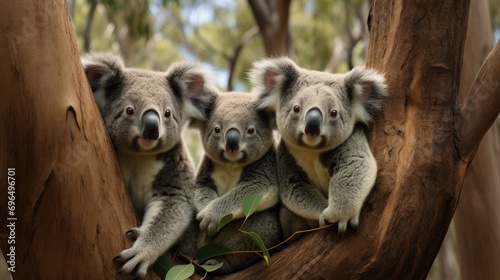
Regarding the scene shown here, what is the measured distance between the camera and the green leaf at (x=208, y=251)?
11.6 feet

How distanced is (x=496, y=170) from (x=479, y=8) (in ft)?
5.09

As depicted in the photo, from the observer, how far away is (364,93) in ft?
11.8

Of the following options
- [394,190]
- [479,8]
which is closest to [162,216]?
[394,190]

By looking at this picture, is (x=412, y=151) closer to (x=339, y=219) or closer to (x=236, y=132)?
(x=339, y=219)

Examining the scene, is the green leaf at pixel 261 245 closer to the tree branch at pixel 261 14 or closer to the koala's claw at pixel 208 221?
the koala's claw at pixel 208 221

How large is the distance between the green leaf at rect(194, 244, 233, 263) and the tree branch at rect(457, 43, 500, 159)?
57.3 inches

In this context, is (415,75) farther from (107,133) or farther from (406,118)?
(107,133)

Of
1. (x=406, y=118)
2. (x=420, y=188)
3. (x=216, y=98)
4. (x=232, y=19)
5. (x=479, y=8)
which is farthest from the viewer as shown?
(x=232, y=19)

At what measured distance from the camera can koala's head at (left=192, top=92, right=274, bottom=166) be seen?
3734mm

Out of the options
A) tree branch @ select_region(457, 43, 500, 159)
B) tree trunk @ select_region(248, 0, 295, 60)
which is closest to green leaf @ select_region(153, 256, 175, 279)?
tree branch @ select_region(457, 43, 500, 159)

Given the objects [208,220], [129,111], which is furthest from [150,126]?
[208,220]

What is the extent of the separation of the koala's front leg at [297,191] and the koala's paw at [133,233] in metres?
0.89

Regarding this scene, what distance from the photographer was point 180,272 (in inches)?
126

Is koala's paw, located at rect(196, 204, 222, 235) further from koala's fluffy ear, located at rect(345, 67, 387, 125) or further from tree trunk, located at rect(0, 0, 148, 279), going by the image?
koala's fluffy ear, located at rect(345, 67, 387, 125)
